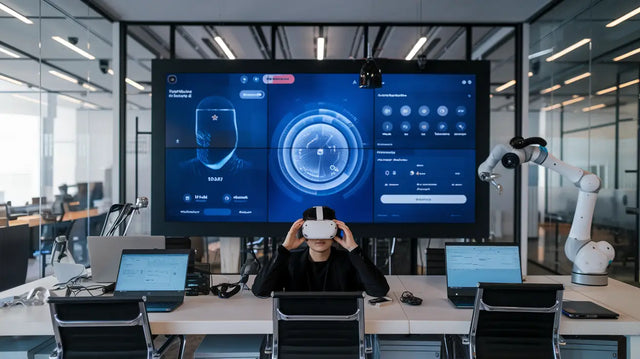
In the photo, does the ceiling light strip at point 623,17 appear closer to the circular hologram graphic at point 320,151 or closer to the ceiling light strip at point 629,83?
the ceiling light strip at point 629,83

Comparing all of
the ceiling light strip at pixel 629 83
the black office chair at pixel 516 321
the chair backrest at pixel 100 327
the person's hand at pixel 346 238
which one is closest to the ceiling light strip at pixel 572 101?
the ceiling light strip at pixel 629 83

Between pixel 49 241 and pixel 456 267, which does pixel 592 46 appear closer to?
pixel 456 267

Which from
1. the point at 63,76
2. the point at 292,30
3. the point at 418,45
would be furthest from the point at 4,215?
the point at 418,45

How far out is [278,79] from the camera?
13.2 ft

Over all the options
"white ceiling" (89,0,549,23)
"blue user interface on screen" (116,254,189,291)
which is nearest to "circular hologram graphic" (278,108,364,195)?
"white ceiling" (89,0,549,23)

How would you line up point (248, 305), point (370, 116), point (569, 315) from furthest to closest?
point (370, 116) → point (248, 305) → point (569, 315)

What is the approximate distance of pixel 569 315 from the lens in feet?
7.18

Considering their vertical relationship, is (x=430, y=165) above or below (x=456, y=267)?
above

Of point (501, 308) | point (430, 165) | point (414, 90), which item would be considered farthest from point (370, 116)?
point (501, 308)

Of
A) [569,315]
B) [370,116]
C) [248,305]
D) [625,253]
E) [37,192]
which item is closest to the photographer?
[569,315]

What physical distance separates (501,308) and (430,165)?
2.19m

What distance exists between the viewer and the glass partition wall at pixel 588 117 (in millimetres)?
3234

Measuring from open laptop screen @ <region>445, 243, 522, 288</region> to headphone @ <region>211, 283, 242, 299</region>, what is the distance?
4.53 ft

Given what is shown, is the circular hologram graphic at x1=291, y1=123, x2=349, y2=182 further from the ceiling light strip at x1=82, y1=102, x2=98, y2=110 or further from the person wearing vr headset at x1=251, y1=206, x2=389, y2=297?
the ceiling light strip at x1=82, y1=102, x2=98, y2=110
